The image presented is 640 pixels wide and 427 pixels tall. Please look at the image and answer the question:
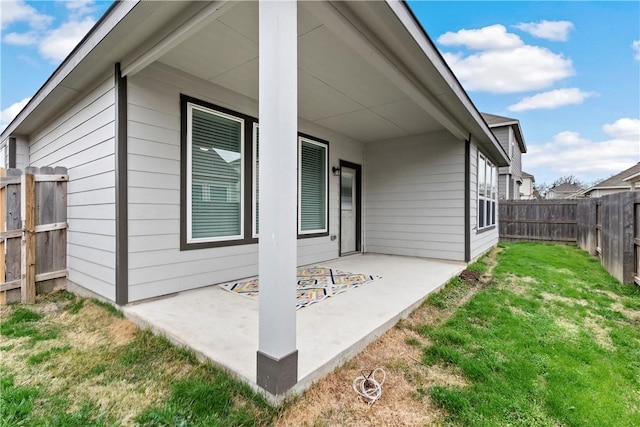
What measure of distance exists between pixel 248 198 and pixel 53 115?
3.35 m

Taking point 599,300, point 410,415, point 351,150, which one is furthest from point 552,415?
point 351,150

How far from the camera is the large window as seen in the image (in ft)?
11.7

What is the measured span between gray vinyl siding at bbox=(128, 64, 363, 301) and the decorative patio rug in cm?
40

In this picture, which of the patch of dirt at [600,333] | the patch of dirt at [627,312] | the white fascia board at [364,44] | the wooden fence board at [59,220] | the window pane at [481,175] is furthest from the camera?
the window pane at [481,175]

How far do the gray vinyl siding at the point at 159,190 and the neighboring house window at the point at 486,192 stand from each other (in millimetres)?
5775

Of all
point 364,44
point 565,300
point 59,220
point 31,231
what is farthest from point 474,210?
point 31,231

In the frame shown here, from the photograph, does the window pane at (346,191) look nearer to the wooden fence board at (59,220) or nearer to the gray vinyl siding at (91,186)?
the gray vinyl siding at (91,186)

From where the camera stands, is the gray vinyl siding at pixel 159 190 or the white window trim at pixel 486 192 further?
the white window trim at pixel 486 192

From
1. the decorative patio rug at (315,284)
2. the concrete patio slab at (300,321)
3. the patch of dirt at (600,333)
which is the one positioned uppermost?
the decorative patio rug at (315,284)

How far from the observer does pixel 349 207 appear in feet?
22.0

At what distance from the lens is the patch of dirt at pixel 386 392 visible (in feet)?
5.25

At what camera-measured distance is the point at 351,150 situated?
21.4 ft

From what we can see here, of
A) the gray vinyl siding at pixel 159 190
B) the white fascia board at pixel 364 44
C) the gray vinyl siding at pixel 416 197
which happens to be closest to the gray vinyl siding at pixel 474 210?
the gray vinyl siding at pixel 416 197

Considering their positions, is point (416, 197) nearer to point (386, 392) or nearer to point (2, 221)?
point (386, 392)
